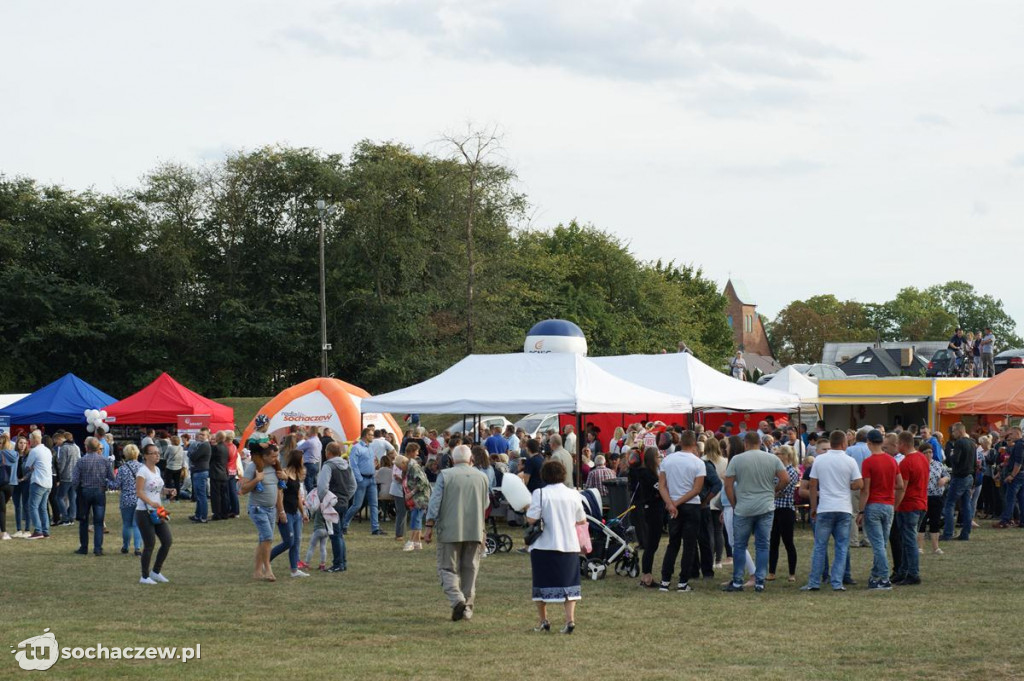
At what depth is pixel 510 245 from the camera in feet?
166

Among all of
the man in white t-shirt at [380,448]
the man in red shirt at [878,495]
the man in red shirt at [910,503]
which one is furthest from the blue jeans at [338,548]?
the man in red shirt at [910,503]

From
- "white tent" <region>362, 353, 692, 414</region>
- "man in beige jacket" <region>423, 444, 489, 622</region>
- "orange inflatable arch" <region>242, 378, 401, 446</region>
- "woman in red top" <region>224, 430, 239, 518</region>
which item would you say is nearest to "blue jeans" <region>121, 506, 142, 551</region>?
"woman in red top" <region>224, 430, 239, 518</region>

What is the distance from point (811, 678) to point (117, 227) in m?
47.0

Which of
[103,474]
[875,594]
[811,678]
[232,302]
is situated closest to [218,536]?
[103,474]

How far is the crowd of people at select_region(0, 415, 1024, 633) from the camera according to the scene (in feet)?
32.6

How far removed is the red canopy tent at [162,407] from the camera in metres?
29.2

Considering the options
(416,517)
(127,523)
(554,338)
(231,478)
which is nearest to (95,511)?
(127,523)

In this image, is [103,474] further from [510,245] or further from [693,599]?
[510,245]

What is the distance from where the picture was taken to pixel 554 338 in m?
26.3

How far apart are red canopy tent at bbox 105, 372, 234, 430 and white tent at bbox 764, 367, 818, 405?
46.9 feet

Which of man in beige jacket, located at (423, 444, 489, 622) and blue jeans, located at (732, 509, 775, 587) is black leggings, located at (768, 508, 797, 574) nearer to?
blue jeans, located at (732, 509, 775, 587)

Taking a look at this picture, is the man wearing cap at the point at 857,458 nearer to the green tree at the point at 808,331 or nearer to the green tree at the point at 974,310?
the green tree at the point at 808,331

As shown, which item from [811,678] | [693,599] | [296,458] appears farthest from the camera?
[296,458]

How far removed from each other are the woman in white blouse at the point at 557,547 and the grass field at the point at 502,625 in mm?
325
